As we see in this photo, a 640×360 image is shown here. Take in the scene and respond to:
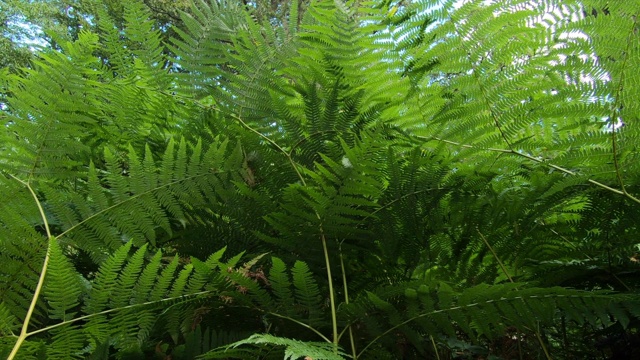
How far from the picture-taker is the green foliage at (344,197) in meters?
0.61

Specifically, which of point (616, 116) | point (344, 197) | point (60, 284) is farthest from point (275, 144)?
point (616, 116)

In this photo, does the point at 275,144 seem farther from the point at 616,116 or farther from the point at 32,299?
the point at 616,116

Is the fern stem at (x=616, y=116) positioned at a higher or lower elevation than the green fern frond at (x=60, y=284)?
higher

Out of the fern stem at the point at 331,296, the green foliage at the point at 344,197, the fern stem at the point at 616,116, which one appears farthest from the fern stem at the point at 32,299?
the fern stem at the point at 616,116

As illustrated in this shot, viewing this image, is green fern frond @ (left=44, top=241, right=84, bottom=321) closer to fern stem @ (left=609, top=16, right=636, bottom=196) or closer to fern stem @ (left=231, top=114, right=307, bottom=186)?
fern stem @ (left=231, top=114, right=307, bottom=186)

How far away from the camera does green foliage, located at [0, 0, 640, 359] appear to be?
24.0 inches

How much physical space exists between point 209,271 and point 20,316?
0.92 ft

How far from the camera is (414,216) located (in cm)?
77

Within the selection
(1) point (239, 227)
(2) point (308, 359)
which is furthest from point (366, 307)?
(1) point (239, 227)

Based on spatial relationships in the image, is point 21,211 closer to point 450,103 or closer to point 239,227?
point 239,227

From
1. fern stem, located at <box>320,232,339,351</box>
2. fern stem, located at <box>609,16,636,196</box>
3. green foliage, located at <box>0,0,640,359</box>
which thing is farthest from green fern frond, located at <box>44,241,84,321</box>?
fern stem, located at <box>609,16,636,196</box>

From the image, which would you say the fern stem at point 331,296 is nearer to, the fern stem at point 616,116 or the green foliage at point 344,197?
the green foliage at point 344,197

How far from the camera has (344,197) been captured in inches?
26.0

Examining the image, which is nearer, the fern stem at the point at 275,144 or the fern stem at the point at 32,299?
the fern stem at the point at 32,299
